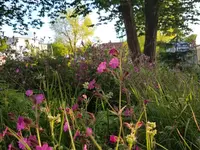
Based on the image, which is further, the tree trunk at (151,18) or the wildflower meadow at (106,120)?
the tree trunk at (151,18)

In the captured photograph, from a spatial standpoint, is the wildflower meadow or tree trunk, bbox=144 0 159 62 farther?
tree trunk, bbox=144 0 159 62

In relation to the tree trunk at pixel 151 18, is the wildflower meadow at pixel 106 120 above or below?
below

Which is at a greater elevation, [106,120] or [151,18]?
[151,18]

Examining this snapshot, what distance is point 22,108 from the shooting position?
2551mm

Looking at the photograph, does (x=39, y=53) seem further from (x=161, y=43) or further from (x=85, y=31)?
(x=85, y=31)

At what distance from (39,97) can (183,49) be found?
42.8ft

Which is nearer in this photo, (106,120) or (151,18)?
(106,120)

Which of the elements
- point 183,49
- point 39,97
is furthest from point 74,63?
point 183,49

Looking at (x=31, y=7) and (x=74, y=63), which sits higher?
(x=31, y=7)

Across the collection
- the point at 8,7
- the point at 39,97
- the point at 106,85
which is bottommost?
the point at 106,85

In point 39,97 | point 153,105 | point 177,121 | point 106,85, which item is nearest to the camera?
point 39,97

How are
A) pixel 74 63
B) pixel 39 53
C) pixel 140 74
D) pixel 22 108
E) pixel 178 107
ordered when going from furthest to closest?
pixel 39 53
pixel 74 63
pixel 140 74
pixel 22 108
pixel 178 107

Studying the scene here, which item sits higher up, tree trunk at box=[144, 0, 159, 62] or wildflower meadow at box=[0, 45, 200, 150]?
tree trunk at box=[144, 0, 159, 62]

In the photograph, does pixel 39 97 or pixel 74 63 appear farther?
pixel 74 63
